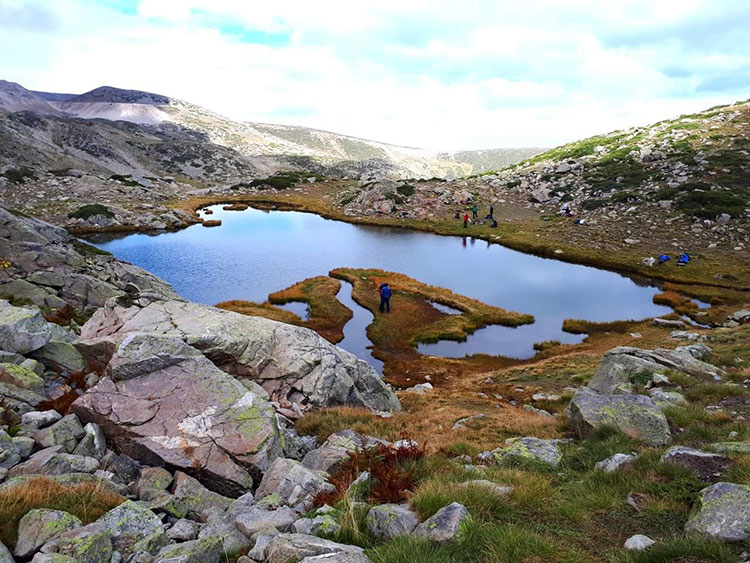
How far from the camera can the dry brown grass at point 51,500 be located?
7055 mm

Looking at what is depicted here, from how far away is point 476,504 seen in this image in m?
7.98

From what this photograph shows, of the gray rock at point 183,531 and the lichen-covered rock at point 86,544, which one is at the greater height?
the lichen-covered rock at point 86,544

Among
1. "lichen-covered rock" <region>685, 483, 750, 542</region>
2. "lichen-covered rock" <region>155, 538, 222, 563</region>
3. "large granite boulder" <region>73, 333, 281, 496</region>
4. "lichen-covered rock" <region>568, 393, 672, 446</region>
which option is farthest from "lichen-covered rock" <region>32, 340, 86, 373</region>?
"lichen-covered rock" <region>685, 483, 750, 542</region>

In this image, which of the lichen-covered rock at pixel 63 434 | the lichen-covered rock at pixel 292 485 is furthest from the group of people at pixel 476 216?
the lichen-covered rock at pixel 63 434

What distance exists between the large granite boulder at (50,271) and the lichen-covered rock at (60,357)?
1107 cm

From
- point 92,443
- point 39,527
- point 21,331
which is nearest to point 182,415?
point 92,443

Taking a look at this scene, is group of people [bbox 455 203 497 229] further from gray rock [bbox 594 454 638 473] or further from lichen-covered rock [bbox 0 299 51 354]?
lichen-covered rock [bbox 0 299 51 354]

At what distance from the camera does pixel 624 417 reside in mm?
13117

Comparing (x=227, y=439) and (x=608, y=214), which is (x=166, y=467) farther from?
(x=608, y=214)

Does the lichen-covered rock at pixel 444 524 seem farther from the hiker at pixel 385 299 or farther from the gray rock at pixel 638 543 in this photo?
the hiker at pixel 385 299

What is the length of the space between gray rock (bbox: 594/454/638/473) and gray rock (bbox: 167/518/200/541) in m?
9.51

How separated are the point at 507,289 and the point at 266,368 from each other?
4177cm

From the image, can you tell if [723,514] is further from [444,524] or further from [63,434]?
[63,434]

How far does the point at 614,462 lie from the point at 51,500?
1254 cm
